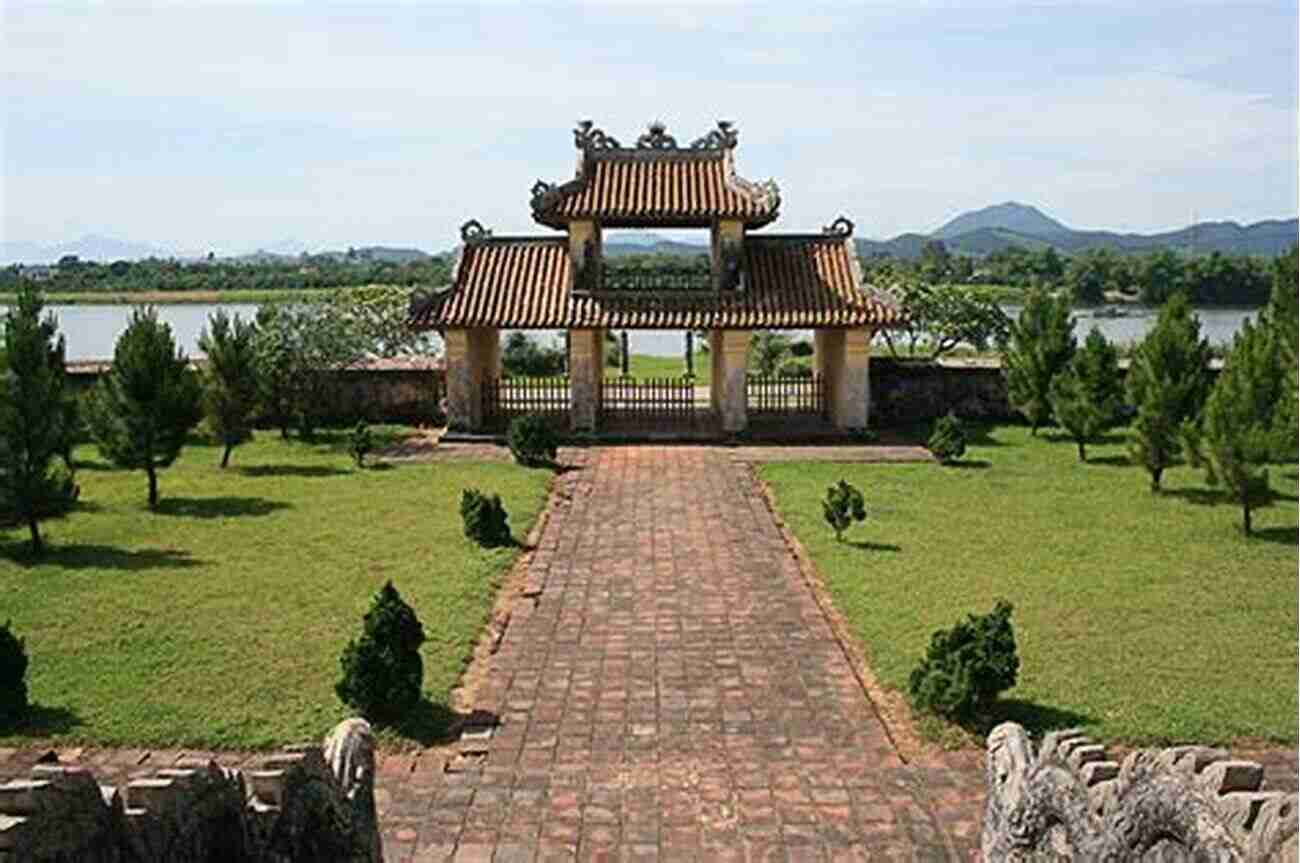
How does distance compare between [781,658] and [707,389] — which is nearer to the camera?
[781,658]

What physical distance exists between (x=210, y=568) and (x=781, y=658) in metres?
6.93

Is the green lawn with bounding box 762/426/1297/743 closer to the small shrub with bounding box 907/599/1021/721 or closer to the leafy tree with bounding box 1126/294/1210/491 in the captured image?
the small shrub with bounding box 907/599/1021/721

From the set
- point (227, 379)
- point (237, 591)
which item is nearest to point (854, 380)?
point (227, 379)

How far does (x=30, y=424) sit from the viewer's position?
14.8 meters

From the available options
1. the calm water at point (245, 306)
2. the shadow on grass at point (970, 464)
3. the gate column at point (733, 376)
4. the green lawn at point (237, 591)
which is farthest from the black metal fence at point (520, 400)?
the calm water at point (245, 306)

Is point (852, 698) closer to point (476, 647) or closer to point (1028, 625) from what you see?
point (1028, 625)

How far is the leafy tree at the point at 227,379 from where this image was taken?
807 inches

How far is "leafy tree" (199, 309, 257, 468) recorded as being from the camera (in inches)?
807

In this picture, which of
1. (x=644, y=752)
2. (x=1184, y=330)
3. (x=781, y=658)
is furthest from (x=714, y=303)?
(x=644, y=752)

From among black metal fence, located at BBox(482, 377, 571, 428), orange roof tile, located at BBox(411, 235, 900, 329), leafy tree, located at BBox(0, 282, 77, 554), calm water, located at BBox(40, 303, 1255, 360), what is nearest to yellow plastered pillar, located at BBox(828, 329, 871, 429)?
orange roof tile, located at BBox(411, 235, 900, 329)

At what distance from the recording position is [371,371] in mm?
25453

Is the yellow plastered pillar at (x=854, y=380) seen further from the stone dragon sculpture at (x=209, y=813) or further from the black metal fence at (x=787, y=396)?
the stone dragon sculpture at (x=209, y=813)

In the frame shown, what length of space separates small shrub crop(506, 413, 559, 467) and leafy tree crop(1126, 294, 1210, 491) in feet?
30.4

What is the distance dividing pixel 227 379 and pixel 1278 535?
16187 mm
